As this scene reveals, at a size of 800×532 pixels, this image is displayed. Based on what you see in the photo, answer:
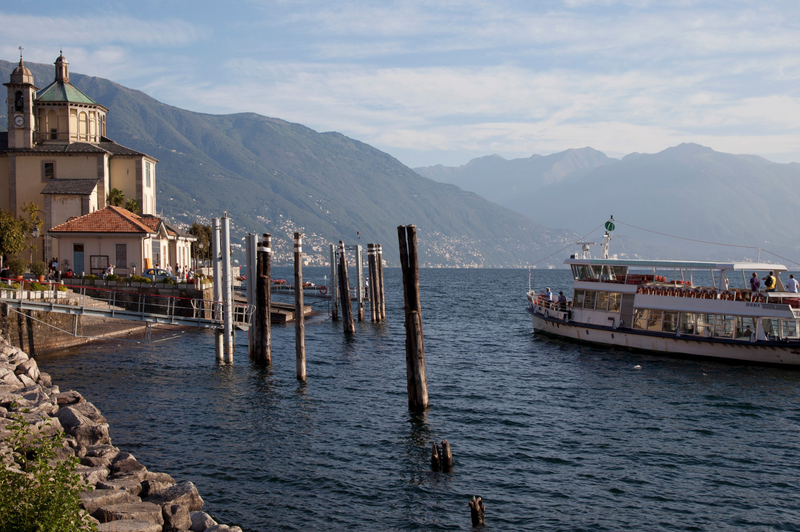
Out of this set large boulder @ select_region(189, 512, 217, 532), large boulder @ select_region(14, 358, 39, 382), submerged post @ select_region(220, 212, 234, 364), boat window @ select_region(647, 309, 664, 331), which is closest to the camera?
large boulder @ select_region(189, 512, 217, 532)

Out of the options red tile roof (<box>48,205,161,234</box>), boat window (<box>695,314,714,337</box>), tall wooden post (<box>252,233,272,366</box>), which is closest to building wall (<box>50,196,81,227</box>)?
red tile roof (<box>48,205,161,234</box>)

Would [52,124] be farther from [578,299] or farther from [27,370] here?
[578,299]

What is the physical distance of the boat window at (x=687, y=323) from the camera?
35656mm

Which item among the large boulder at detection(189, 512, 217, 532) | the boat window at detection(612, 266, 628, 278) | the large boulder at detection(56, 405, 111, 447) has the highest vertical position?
the boat window at detection(612, 266, 628, 278)

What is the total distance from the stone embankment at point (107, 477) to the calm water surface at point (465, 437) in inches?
62.8

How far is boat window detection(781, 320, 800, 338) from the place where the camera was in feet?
107

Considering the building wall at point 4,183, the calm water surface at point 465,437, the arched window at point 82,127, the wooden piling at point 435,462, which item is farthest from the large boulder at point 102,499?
the arched window at point 82,127

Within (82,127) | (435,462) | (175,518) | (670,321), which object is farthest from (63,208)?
(175,518)

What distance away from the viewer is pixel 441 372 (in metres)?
33.3

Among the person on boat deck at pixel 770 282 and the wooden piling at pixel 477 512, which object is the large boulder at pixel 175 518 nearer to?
the wooden piling at pixel 477 512

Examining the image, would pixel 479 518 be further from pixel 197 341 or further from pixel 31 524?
pixel 197 341

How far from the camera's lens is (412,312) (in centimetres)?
2139

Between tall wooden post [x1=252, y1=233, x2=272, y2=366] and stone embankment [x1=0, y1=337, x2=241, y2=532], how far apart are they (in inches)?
417

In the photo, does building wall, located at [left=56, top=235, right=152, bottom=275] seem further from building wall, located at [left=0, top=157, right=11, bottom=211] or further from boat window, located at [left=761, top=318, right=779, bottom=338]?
boat window, located at [left=761, top=318, right=779, bottom=338]
